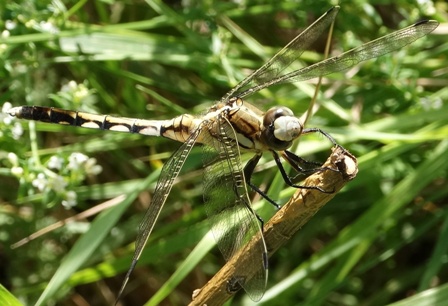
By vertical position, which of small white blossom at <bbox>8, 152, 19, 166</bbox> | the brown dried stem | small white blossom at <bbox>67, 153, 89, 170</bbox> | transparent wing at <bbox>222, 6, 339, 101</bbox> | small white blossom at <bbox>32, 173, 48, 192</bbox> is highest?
small white blossom at <bbox>8, 152, 19, 166</bbox>

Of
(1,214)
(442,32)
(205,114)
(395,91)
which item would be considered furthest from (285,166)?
(1,214)

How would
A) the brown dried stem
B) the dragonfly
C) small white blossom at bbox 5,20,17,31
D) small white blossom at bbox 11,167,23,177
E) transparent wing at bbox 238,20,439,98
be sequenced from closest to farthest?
the brown dried stem → the dragonfly → transparent wing at bbox 238,20,439,98 → small white blossom at bbox 11,167,23,177 → small white blossom at bbox 5,20,17,31

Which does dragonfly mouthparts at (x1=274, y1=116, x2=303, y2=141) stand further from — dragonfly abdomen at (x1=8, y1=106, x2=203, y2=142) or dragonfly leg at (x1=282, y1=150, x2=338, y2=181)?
dragonfly abdomen at (x1=8, y1=106, x2=203, y2=142)

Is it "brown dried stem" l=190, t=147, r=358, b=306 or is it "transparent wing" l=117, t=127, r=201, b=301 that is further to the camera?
"transparent wing" l=117, t=127, r=201, b=301

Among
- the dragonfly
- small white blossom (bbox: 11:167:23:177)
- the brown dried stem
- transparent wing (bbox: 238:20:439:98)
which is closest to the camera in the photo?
the brown dried stem

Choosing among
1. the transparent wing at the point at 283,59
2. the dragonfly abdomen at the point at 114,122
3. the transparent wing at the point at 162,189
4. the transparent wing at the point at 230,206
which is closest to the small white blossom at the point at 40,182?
the dragonfly abdomen at the point at 114,122

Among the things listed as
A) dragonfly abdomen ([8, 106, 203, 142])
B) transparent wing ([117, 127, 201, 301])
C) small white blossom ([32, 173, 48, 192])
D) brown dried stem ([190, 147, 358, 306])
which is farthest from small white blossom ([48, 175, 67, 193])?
brown dried stem ([190, 147, 358, 306])

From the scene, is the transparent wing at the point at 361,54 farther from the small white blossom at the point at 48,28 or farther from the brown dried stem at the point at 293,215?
the small white blossom at the point at 48,28
